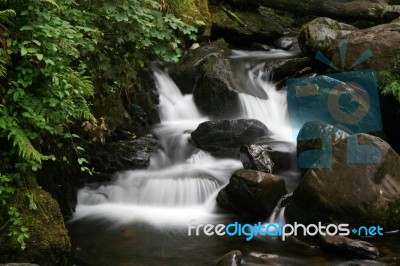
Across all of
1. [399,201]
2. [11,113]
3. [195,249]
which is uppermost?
[11,113]

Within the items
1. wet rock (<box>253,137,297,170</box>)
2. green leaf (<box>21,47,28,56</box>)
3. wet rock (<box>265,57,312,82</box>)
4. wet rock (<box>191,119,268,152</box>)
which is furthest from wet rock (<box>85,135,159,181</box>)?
wet rock (<box>265,57,312,82</box>)

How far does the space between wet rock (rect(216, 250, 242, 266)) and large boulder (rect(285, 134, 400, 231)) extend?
1277mm

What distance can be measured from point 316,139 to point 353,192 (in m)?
1.19

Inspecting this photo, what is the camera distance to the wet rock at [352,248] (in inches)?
185

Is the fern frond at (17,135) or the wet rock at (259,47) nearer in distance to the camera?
the fern frond at (17,135)

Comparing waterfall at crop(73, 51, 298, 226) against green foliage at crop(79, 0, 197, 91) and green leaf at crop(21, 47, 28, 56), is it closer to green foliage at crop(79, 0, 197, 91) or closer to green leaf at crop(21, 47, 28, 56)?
green foliage at crop(79, 0, 197, 91)

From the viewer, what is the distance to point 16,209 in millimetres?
3928

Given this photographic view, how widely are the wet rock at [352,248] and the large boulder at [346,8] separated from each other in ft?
31.0

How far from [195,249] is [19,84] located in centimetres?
272

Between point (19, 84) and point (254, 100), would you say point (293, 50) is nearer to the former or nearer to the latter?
point (254, 100)

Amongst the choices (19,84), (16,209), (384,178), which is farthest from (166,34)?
(384,178)

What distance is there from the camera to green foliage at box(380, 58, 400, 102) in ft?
25.6

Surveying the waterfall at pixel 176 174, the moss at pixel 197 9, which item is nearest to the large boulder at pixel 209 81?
the waterfall at pixel 176 174

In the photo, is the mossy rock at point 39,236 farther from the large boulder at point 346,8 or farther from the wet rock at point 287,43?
the large boulder at point 346,8
